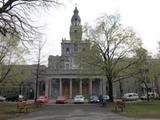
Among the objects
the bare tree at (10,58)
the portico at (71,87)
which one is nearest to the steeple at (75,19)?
the portico at (71,87)

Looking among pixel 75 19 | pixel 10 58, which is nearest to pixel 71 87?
pixel 75 19

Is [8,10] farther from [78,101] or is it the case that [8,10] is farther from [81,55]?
[78,101]

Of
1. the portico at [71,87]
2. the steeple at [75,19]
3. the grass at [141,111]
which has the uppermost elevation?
the steeple at [75,19]

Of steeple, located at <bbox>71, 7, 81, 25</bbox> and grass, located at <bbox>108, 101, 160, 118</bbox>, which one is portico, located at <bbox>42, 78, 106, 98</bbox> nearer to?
steeple, located at <bbox>71, 7, 81, 25</bbox>

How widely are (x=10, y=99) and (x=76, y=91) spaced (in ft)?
68.8

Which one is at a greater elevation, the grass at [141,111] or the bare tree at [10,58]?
the bare tree at [10,58]

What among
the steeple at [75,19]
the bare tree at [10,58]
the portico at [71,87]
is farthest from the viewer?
the steeple at [75,19]

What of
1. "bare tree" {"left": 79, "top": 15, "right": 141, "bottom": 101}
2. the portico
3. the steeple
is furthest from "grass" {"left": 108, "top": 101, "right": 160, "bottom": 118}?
the steeple

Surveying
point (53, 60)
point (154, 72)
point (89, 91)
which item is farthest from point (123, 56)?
point (53, 60)

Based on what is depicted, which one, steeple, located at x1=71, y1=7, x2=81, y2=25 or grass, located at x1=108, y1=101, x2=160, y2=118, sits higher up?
steeple, located at x1=71, y1=7, x2=81, y2=25

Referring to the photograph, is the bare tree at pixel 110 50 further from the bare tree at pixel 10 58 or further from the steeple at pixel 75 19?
the steeple at pixel 75 19

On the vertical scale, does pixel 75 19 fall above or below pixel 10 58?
above

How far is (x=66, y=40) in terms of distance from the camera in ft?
330

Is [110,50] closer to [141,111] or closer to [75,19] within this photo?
[141,111]
